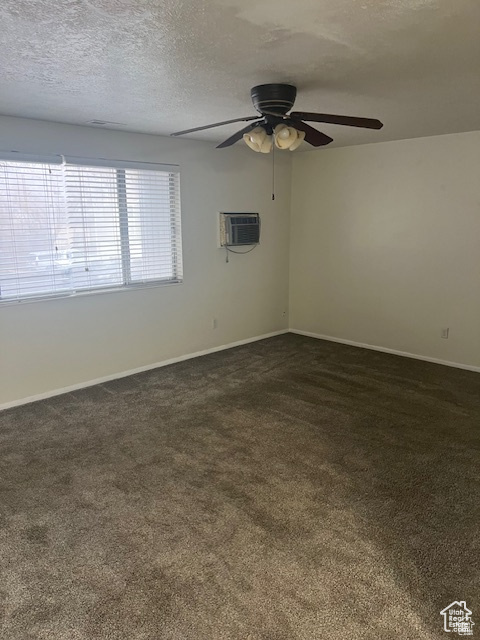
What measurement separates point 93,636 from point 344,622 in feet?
3.18

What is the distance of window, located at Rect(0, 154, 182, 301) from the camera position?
3.65 m

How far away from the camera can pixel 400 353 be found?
5.17 m

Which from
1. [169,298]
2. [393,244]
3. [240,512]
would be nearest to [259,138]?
[240,512]

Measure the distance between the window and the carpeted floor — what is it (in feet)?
3.59

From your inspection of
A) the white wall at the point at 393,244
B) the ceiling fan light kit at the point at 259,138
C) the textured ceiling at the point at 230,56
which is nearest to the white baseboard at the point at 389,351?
the white wall at the point at 393,244

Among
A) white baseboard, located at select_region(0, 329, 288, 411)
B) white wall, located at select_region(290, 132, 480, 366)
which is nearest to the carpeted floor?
white baseboard, located at select_region(0, 329, 288, 411)

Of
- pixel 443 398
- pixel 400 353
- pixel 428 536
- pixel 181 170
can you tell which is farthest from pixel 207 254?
pixel 428 536

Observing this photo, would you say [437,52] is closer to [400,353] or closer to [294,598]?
[294,598]

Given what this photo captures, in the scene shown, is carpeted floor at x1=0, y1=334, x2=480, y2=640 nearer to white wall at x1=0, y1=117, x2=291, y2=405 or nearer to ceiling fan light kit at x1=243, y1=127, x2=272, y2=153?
white wall at x1=0, y1=117, x2=291, y2=405

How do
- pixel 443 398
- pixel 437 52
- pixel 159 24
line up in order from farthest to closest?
1. pixel 443 398
2. pixel 437 52
3. pixel 159 24

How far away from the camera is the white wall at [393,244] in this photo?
4527 millimetres

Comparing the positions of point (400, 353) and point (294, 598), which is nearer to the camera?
point (294, 598)
